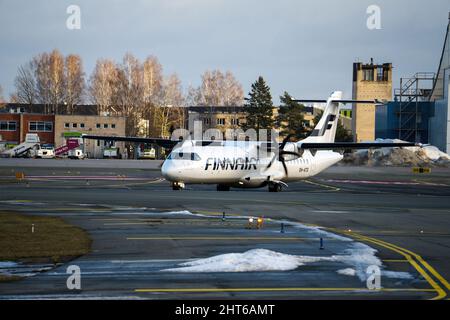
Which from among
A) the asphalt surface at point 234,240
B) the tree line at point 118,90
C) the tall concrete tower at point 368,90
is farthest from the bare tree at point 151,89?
the asphalt surface at point 234,240

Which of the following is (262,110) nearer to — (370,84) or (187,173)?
(370,84)

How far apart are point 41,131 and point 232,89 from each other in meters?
41.5

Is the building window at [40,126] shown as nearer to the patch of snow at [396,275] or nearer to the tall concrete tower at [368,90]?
the tall concrete tower at [368,90]

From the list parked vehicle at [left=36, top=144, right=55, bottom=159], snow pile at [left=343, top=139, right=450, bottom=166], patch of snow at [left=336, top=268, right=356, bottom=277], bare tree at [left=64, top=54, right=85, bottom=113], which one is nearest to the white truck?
parked vehicle at [left=36, top=144, right=55, bottom=159]

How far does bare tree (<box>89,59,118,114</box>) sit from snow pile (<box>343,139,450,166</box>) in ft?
176

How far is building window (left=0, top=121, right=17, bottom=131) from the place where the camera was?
11250 cm

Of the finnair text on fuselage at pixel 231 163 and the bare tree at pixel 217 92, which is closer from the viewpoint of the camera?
the finnair text on fuselage at pixel 231 163

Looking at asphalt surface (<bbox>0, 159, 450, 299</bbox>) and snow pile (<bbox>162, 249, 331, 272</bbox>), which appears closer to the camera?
asphalt surface (<bbox>0, 159, 450, 299</bbox>)

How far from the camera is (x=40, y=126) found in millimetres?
112812

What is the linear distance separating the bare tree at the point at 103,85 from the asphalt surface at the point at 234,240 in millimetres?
88149

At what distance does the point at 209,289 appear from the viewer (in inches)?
525

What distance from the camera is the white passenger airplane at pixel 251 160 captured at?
130 feet

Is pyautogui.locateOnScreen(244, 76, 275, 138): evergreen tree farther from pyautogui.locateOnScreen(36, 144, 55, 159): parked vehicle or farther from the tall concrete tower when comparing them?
pyautogui.locateOnScreen(36, 144, 55, 159): parked vehicle
